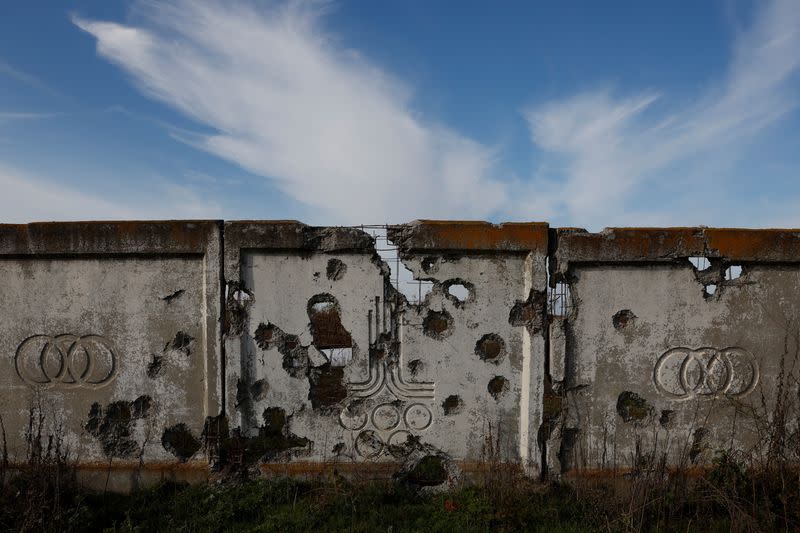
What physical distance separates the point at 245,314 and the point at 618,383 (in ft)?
10.7

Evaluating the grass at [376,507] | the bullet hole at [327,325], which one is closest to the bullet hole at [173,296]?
the bullet hole at [327,325]

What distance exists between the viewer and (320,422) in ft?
14.8

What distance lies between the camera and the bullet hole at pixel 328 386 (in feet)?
14.8

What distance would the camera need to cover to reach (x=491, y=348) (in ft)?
14.9

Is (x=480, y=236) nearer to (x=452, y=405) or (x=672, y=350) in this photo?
(x=452, y=405)

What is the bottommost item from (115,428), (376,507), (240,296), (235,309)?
(376,507)

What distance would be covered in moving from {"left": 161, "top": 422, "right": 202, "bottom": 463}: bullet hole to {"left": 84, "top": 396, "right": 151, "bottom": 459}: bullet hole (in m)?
0.26

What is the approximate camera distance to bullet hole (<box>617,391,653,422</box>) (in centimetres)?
452

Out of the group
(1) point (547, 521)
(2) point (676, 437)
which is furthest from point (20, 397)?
(2) point (676, 437)

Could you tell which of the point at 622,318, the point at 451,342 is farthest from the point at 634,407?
the point at 451,342

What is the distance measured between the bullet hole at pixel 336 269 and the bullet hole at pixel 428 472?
1.72m

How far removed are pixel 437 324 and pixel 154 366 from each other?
2.49 m

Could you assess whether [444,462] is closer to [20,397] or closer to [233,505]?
[233,505]

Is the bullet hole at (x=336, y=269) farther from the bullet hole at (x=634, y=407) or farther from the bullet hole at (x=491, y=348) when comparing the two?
the bullet hole at (x=634, y=407)
